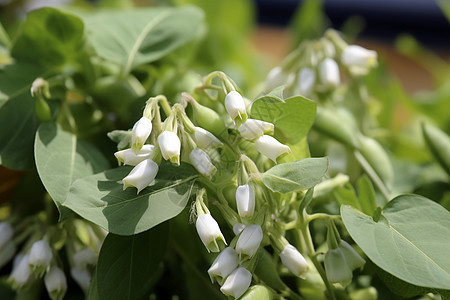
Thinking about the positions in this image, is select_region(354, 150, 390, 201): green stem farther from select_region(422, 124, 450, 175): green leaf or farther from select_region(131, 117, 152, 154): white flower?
select_region(131, 117, 152, 154): white flower

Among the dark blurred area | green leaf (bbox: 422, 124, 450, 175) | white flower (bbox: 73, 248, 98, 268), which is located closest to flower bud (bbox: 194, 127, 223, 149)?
white flower (bbox: 73, 248, 98, 268)

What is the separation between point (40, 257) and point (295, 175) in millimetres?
180

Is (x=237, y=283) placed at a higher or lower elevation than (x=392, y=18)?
higher

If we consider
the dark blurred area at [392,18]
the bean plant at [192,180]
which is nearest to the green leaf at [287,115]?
the bean plant at [192,180]

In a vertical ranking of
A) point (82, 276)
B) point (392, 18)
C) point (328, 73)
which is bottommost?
point (392, 18)

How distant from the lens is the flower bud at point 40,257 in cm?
34

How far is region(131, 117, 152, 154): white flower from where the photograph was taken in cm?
29

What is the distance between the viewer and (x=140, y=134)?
29 centimetres

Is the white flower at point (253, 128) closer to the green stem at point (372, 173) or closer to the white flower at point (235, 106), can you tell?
the white flower at point (235, 106)

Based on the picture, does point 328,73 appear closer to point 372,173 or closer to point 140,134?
point 372,173

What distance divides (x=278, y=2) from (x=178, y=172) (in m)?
1.71

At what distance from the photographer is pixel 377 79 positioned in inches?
23.6

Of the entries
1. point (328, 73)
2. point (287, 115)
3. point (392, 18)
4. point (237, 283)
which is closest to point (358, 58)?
point (328, 73)

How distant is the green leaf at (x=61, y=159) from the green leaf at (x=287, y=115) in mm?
132
